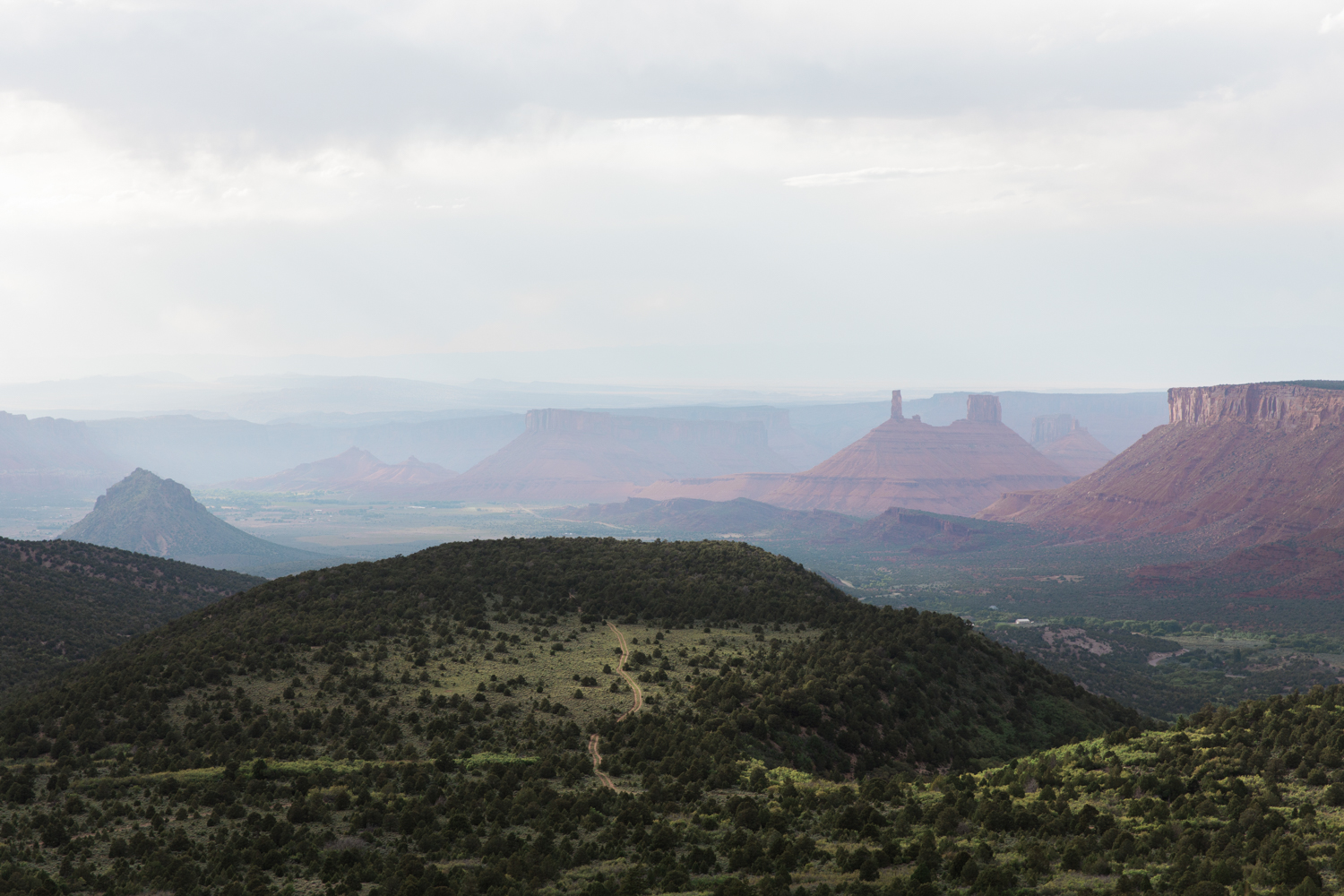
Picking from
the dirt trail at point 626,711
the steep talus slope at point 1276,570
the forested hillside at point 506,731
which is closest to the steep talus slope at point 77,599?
the forested hillside at point 506,731

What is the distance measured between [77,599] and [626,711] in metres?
58.6

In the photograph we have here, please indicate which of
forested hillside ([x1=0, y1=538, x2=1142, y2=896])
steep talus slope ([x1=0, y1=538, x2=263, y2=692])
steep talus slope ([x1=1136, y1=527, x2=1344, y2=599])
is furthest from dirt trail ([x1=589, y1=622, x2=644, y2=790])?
steep talus slope ([x1=1136, y1=527, x2=1344, y2=599])

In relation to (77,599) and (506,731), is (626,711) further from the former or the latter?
(77,599)

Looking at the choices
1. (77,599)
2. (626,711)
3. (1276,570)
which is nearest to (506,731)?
(626,711)

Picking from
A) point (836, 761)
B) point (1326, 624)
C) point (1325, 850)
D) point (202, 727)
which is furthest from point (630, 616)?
point (1326, 624)

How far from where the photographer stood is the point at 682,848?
86.7 ft

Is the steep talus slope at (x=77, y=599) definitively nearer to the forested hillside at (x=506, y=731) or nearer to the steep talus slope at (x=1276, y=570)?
the forested hillside at (x=506, y=731)

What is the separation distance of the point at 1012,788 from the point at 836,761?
1059 centimetres

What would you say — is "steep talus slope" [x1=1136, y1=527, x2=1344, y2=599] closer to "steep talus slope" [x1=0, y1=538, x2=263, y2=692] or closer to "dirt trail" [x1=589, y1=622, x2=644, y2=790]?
"dirt trail" [x1=589, y1=622, x2=644, y2=790]

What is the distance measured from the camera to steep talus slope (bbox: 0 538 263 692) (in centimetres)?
6350

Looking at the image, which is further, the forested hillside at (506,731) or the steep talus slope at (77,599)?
the steep talus slope at (77,599)

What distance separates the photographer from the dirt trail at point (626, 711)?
114ft

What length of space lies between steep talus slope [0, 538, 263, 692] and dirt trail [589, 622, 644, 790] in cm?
3722

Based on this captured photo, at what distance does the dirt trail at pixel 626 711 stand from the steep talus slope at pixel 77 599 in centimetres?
3722
